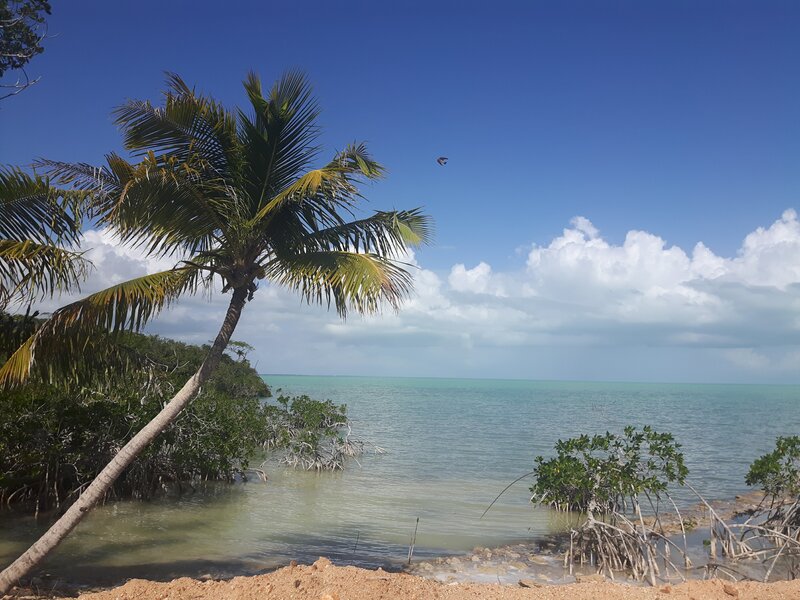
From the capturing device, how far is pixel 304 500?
54.4ft

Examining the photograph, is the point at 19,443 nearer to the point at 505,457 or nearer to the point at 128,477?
the point at 128,477

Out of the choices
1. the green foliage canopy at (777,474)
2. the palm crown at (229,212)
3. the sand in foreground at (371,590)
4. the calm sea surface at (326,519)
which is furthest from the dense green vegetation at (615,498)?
the palm crown at (229,212)

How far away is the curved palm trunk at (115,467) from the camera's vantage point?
20.6 feet

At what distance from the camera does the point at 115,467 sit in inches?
→ 262

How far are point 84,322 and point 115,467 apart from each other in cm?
170

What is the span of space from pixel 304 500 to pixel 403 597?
1138 cm

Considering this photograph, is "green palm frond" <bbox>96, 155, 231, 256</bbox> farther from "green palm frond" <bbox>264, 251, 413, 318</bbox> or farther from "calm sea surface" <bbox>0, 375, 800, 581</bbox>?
"calm sea surface" <bbox>0, 375, 800, 581</bbox>

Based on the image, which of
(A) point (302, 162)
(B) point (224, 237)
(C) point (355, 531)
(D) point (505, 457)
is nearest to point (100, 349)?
(B) point (224, 237)

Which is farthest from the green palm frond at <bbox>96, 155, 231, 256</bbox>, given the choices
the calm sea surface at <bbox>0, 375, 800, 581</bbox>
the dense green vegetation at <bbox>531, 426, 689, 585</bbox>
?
the dense green vegetation at <bbox>531, 426, 689, 585</bbox>

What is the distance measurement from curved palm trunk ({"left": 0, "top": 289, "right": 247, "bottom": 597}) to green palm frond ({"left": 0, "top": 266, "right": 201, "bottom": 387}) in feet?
2.48

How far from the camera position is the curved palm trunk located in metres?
6.28

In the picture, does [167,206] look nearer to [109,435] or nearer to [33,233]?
[33,233]

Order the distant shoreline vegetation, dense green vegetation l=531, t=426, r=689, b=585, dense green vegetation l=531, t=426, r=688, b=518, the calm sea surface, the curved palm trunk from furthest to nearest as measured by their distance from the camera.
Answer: dense green vegetation l=531, t=426, r=688, b=518, the calm sea surface, the distant shoreline vegetation, dense green vegetation l=531, t=426, r=689, b=585, the curved palm trunk

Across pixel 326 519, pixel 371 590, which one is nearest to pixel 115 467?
Answer: pixel 371 590
